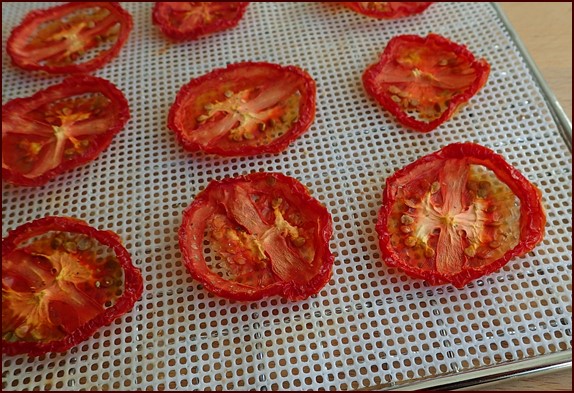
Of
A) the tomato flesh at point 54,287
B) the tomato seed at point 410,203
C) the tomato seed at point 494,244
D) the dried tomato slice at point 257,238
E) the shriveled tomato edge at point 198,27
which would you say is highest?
the shriveled tomato edge at point 198,27

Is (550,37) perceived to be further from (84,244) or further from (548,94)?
(84,244)

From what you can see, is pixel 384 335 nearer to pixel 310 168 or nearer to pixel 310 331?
pixel 310 331

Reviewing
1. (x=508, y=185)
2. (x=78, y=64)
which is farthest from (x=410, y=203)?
(x=78, y=64)

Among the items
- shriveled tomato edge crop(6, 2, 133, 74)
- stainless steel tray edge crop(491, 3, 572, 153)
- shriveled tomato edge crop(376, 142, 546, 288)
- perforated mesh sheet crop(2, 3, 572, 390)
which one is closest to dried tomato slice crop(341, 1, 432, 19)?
perforated mesh sheet crop(2, 3, 572, 390)

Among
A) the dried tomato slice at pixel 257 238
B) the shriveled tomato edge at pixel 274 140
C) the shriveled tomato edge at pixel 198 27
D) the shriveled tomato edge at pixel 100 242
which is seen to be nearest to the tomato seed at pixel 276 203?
the dried tomato slice at pixel 257 238

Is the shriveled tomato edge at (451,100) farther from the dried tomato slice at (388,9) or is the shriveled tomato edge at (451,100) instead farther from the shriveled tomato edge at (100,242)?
the shriveled tomato edge at (100,242)

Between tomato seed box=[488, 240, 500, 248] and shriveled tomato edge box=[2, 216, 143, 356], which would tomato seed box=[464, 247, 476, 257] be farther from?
shriveled tomato edge box=[2, 216, 143, 356]
